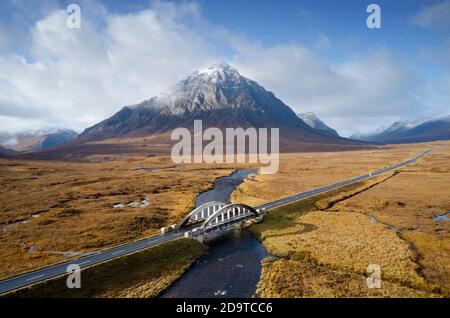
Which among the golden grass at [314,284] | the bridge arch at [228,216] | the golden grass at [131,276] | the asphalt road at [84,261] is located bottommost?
the golden grass at [314,284]

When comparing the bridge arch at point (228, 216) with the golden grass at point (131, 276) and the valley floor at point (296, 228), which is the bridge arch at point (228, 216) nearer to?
the valley floor at point (296, 228)

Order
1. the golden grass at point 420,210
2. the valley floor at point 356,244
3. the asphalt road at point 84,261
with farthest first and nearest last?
the golden grass at point 420,210
the valley floor at point 356,244
the asphalt road at point 84,261

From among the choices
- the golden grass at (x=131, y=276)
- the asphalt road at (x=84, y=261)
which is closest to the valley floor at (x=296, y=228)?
the golden grass at (x=131, y=276)

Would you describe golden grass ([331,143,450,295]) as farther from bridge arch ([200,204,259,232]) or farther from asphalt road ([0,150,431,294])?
asphalt road ([0,150,431,294])

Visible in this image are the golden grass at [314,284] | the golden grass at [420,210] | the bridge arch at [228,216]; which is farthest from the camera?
the bridge arch at [228,216]

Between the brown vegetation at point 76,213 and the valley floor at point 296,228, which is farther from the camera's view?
the brown vegetation at point 76,213

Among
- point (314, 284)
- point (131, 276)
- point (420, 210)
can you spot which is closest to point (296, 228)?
point (314, 284)

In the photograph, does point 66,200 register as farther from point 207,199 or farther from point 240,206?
point 240,206

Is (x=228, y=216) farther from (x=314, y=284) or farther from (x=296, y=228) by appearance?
(x=314, y=284)
